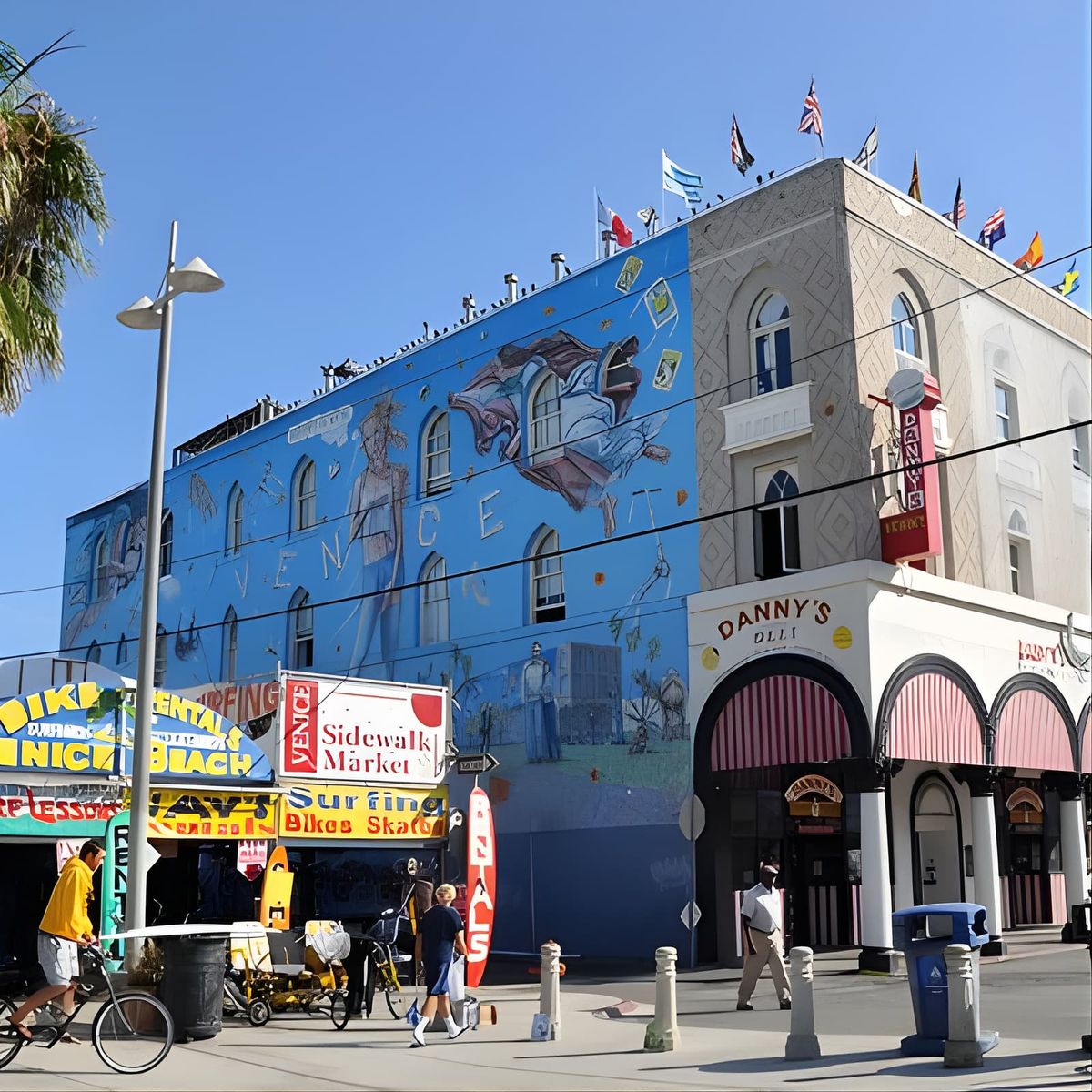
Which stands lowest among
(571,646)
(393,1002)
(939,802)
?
(393,1002)

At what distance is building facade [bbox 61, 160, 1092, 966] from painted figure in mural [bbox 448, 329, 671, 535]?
2.8 inches

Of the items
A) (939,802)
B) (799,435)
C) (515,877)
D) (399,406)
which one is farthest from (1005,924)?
(399,406)

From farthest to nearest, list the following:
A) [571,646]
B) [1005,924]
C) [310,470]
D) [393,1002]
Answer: [310,470] < [1005,924] < [571,646] < [393,1002]

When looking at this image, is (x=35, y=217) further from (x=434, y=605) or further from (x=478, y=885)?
(x=434, y=605)

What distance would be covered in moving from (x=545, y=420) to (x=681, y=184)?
5.49m

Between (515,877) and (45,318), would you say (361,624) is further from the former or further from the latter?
(45,318)

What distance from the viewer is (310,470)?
115ft

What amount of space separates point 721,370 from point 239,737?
1133cm

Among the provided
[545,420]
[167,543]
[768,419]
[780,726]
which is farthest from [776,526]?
[167,543]

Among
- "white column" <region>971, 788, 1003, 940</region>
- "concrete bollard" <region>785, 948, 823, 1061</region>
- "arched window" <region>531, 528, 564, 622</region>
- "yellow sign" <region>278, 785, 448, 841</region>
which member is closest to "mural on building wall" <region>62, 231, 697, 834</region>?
"arched window" <region>531, 528, 564, 622</region>

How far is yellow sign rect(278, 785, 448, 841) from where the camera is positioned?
20.6 metres

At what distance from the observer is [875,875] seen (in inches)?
865

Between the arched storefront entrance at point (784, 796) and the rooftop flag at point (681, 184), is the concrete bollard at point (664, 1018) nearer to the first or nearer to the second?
the arched storefront entrance at point (784, 796)

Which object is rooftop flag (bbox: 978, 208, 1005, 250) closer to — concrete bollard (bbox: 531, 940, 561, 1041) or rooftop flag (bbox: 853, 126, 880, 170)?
rooftop flag (bbox: 853, 126, 880, 170)
